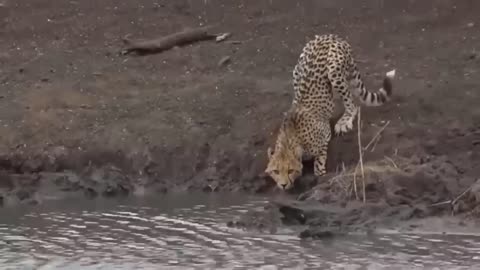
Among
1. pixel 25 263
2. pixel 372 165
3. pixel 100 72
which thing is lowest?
pixel 25 263

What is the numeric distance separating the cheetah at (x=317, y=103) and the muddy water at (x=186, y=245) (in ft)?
2.24

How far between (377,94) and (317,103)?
0.72m

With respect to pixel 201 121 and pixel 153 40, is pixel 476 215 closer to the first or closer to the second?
pixel 201 121

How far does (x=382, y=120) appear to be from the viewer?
11852 millimetres

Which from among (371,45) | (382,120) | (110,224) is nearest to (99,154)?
(110,224)

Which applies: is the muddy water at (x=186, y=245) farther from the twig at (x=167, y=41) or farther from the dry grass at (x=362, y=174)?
the twig at (x=167, y=41)

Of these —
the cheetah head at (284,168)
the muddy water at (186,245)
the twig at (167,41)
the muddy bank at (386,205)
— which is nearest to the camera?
the muddy water at (186,245)

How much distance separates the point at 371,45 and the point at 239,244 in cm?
566

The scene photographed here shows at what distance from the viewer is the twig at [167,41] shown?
1434 centimetres

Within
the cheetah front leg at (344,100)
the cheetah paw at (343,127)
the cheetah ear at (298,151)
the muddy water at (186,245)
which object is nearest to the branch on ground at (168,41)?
the cheetah front leg at (344,100)

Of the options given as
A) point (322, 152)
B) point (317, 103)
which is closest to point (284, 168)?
point (322, 152)

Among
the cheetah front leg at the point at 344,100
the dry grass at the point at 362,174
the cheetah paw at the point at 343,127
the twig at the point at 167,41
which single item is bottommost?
the dry grass at the point at 362,174

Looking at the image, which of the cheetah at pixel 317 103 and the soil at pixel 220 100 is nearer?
the soil at pixel 220 100

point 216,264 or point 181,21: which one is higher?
point 181,21
